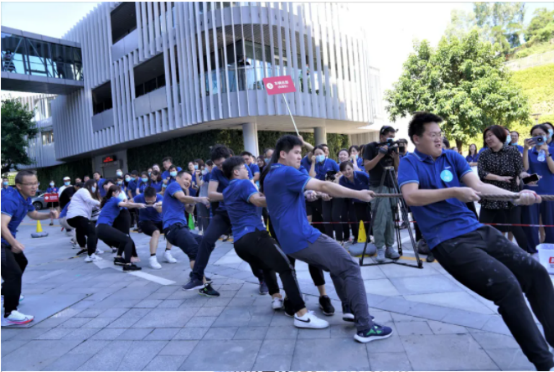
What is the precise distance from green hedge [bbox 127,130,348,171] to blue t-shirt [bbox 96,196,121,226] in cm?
1205

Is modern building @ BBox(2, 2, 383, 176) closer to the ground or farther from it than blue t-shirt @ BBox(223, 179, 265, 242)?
farther from it

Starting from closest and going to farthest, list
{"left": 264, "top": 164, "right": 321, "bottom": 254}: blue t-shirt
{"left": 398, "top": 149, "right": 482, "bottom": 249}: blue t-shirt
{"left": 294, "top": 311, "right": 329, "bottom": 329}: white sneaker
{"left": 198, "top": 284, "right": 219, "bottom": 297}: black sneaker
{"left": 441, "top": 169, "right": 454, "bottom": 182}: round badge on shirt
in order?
{"left": 398, "top": 149, "right": 482, "bottom": 249}: blue t-shirt, {"left": 441, "top": 169, "right": 454, "bottom": 182}: round badge on shirt, {"left": 264, "top": 164, "right": 321, "bottom": 254}: blue t-shirt, {"left": 294, "top": 311, "right": 329, "bottom": 329}: white sneaker, {"left": 198, "top": 284, "right": 219, "bottom": 297}: black sneaker

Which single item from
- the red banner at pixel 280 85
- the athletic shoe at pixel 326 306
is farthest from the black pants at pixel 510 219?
the red banner at pixel 280 85

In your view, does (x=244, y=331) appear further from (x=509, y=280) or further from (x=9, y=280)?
(x=9, y=280)

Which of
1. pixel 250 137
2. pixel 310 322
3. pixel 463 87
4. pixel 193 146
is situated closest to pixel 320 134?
pixel 250 137

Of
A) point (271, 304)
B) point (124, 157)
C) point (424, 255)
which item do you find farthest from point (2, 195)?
point (124, 157)

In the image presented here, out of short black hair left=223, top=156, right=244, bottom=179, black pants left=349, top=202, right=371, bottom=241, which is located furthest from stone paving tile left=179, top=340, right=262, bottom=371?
black pants left=349, top=202, right=371, bottom=241

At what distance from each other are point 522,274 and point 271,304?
2.63 metres

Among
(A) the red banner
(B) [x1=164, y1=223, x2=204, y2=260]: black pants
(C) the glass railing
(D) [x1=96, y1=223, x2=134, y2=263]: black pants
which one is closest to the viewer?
(B) [x1=164, y1=223, x2=204, y2=260]: black pants

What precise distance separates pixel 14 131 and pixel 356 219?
2900 centimetres

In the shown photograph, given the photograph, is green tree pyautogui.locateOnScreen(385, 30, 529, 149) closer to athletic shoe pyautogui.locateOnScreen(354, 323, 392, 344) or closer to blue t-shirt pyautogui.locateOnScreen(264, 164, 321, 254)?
blue t-shirt pyautogui.locateOnScreen(264, 164, 321, 254)

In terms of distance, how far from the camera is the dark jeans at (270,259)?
3.77m

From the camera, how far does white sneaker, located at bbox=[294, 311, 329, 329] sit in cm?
358

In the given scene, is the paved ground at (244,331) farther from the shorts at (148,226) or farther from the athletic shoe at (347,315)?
the shorts at (148,226)
